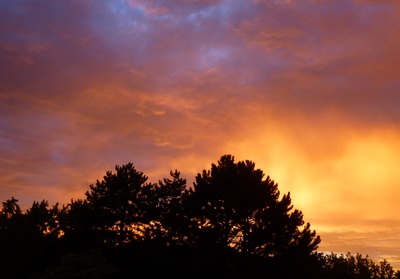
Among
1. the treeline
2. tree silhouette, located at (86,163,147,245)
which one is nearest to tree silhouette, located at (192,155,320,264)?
the treeline

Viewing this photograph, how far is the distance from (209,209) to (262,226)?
592cm

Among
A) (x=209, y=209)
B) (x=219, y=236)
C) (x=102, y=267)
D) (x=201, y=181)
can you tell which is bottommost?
(x=102, y=267)

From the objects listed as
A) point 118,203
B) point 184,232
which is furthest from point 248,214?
point 118,203

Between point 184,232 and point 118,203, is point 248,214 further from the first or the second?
point 118,203

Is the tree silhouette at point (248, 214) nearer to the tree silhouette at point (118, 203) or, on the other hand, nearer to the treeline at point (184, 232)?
the treeline at point (184, 232)

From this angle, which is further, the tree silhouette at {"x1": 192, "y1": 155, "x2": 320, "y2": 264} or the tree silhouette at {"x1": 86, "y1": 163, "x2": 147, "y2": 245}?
the tree silhouette at {"x1": 86, "y1": 163, "x2": 147, "y2": 245}

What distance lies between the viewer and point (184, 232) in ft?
148

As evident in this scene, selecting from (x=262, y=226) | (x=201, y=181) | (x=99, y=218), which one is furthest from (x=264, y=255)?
(x=99, y=218)

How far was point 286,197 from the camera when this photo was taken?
148 feet

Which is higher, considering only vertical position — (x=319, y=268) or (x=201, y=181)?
(x=201, y=181)

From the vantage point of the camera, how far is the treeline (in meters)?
40.6

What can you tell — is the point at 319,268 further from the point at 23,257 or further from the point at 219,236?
the point at 23,257

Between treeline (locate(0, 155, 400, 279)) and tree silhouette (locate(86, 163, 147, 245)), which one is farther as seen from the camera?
tree silhouette (locate(86, 163, 147, 245))

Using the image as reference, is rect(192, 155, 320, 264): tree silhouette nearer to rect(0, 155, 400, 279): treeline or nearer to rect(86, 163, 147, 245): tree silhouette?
rect(0, 155, 400, 279): treeline
